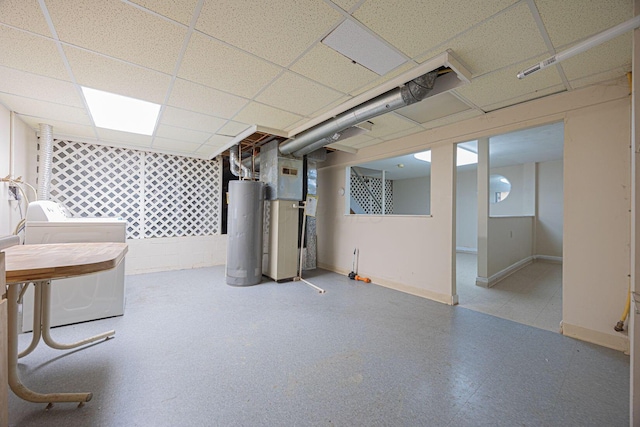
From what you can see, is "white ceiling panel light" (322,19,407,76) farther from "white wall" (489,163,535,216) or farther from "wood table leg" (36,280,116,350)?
"white wall" (489,163,535,216)

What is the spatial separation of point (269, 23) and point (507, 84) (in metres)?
1.96

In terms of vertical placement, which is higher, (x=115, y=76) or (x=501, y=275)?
(x=115, y=76)

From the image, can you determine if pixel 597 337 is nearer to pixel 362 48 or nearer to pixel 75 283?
pixel 362 48

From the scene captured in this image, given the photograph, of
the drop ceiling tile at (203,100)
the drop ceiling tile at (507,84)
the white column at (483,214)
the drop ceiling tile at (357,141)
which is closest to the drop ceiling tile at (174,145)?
the drop ceiling tile at (203,100)

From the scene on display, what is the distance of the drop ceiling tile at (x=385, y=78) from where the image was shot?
5.90 ft

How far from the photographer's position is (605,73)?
183 cm

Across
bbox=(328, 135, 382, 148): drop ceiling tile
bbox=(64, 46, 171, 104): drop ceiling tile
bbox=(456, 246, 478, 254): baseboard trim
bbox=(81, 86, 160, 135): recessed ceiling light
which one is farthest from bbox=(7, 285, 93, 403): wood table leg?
bbox=(456, 246, 478, 254): baseboard trim

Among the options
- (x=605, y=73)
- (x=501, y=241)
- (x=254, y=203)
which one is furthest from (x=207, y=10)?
(x=501, y=241)

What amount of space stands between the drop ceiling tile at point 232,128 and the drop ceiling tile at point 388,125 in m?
1.61

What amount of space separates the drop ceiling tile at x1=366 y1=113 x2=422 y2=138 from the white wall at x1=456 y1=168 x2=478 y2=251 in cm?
492

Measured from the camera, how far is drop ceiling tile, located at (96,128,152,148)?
332cm

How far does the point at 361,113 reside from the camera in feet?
7.69

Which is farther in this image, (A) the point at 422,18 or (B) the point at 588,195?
(B) the point at 588,195

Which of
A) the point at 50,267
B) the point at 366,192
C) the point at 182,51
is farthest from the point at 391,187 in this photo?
the point at 50,267
